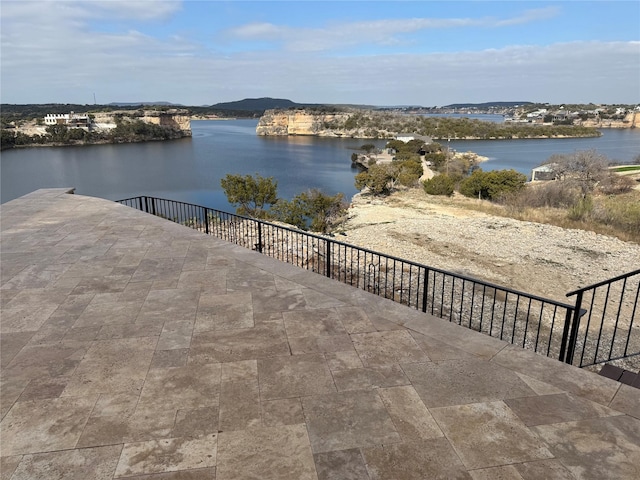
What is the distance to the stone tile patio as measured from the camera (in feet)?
9.55

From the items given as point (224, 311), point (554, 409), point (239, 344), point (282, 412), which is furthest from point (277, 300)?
point (554, 409)

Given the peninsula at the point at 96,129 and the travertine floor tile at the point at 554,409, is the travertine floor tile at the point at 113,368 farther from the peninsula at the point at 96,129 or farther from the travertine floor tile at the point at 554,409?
the peninsula at the point at 96,129

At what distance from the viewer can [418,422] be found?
10.8 feet

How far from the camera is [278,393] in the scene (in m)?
3.63

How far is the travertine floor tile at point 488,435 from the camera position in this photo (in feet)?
9.61

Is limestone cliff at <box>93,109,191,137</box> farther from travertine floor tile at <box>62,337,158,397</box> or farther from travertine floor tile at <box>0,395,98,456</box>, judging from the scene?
travertine floor tile at <box>0,395,98,456</box>

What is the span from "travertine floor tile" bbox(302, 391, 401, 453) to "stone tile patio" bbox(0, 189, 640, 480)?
1 cm

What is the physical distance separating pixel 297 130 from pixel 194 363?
136 metres

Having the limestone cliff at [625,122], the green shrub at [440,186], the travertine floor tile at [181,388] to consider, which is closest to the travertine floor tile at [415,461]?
the travertine floor tile at [181,388]

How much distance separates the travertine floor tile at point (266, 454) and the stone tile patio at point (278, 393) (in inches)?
0.4

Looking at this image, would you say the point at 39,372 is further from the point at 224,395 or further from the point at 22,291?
the point at 22,291

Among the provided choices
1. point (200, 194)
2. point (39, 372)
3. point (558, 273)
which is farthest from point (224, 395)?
point (200, 194)

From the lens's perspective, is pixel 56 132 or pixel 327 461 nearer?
pixel 327 461

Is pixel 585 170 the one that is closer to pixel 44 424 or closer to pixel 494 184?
pixel 494 184
